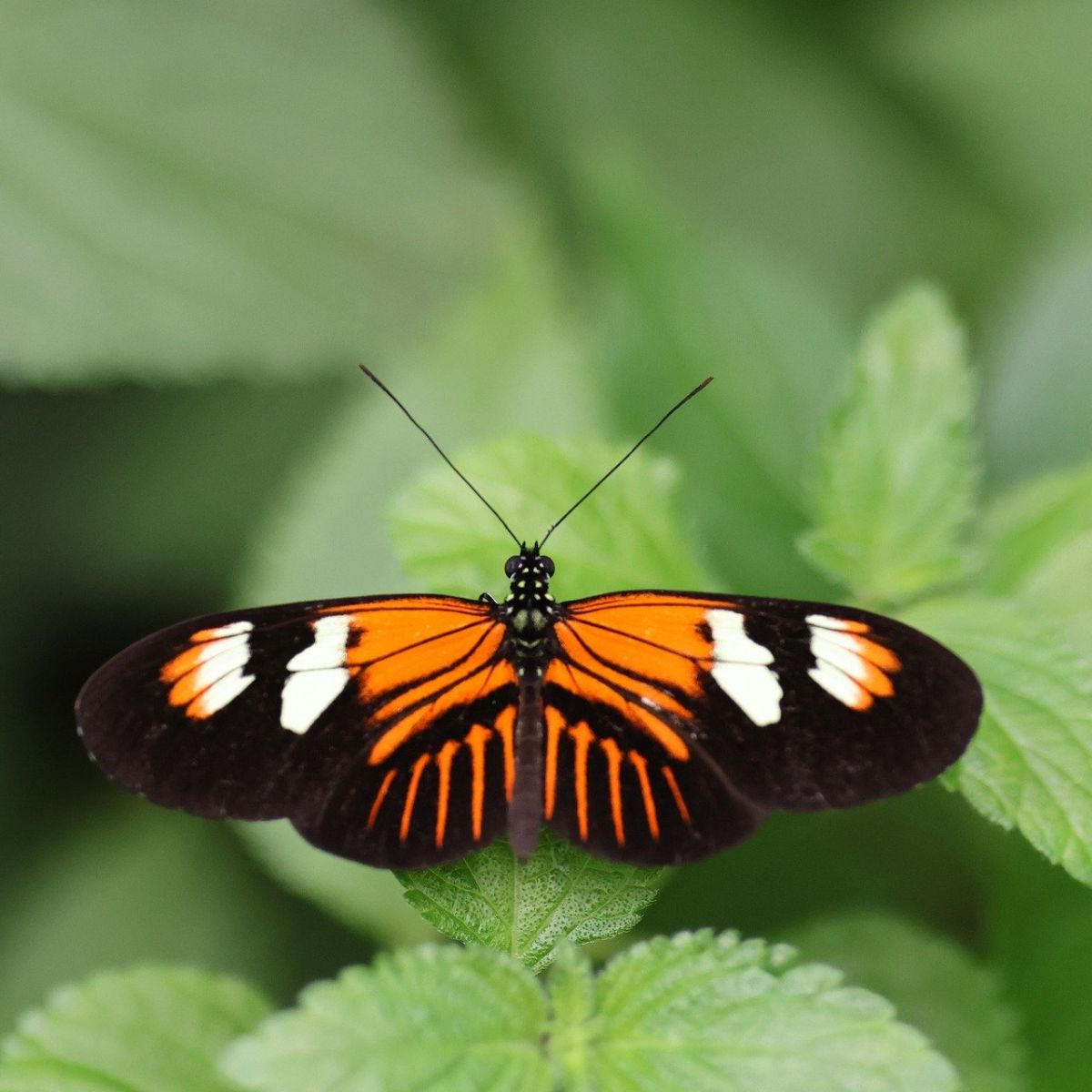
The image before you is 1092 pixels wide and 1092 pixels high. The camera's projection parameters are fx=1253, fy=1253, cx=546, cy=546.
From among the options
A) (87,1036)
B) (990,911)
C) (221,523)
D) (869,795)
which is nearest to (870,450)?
(869,795)

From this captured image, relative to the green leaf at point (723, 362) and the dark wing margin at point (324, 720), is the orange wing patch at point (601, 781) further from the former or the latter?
the green leaf at point (723, 362)

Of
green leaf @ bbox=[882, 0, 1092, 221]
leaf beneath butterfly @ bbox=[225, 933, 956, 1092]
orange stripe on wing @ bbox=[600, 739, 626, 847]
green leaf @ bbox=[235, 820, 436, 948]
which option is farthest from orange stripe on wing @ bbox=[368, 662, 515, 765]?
green leaf @ bbox=[882, 0, 1092, 221]

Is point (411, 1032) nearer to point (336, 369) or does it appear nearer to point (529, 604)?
point (529, 604)

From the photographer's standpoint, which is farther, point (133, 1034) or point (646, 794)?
point (133, 1034)

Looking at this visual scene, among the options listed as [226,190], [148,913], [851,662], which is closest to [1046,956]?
[851,662]

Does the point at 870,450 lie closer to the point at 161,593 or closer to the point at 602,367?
the point at 602,367
